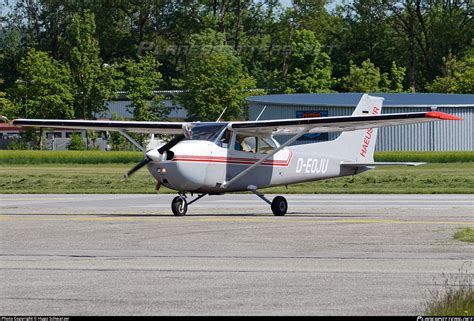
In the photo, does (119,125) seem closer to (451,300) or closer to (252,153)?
(252,153)

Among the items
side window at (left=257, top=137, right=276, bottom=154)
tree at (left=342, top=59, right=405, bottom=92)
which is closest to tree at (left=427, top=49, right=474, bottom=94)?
tree at (left=342, top=59, right=405, bottom=92)

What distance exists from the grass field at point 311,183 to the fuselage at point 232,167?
9.00m

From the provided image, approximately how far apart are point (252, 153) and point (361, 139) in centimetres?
380

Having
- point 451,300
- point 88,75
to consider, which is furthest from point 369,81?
point 451,300

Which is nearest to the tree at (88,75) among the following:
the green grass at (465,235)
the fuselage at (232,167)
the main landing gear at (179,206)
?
the fuselage at (232,167)

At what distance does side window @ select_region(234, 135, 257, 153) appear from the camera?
25.7 meters

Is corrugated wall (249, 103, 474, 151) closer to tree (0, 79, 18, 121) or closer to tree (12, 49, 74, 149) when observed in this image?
tree (12, 49, 74, 149)

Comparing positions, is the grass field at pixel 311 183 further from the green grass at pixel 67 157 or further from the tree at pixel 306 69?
the tree at pixel 306 69

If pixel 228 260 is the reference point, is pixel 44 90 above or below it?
below

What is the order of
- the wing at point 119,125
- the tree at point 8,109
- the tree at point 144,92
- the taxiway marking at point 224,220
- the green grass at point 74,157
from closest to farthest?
the taxiway marking at point 224,220, the wing at point 119,125, the green grass at point 74,157, the tree at point 8,109, the tree at point 144,92

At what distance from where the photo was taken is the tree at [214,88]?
81.2 metres

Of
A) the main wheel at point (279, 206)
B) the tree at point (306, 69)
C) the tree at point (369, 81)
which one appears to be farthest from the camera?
the tree at point (369, 81)

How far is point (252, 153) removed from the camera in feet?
84.7

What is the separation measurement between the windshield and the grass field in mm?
11308
